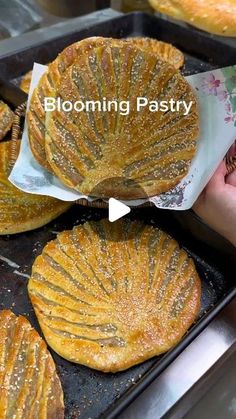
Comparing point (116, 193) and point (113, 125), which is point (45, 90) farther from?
point (116, 193)

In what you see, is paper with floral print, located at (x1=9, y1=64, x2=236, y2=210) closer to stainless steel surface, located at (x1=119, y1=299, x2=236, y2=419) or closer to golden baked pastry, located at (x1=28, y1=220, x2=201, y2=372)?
golden baked pastry, located at (x1=28, y1=220, x2=201, y2=372)

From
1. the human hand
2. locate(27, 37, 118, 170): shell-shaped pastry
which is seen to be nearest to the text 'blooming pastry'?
locate(27, 37, 118, 170): shell-shaped pastry

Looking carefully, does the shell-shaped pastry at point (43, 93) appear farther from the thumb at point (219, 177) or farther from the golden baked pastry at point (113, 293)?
the thumb at point (219, 177)

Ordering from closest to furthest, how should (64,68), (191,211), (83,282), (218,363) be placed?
(218,363), (83,282), (191,211), (64,68)

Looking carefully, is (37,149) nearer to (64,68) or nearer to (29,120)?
(29,120)

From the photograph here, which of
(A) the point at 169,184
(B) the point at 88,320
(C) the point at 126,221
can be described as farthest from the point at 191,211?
(B) the point at 88,320

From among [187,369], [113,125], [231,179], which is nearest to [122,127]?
[113,125]
